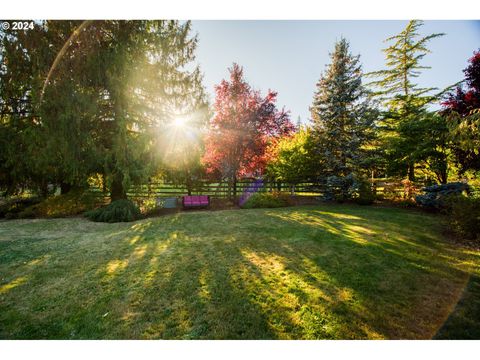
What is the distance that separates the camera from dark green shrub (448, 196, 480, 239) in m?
5.46

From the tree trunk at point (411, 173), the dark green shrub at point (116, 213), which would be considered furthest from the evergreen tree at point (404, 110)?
the dark green shrub at point (116, 213)

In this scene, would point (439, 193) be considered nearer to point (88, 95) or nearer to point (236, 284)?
point (236, 284)

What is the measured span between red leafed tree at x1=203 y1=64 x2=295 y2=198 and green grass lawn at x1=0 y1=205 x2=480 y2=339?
646 centimetres

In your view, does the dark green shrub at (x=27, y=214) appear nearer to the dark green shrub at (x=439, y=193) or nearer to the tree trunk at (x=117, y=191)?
the tree trunk at (x=117, y=191)

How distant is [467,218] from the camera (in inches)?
219

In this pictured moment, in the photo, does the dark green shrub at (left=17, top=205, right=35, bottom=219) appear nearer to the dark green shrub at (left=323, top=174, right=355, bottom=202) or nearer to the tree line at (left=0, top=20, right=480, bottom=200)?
the tree line at (left=0, top=20, right=480, bottom=200)

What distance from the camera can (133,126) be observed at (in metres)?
9.85

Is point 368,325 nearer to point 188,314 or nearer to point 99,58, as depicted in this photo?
point 188,314

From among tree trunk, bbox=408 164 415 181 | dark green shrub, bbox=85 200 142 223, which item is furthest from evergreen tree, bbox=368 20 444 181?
dark green shrub, bbox=85 200 142 223

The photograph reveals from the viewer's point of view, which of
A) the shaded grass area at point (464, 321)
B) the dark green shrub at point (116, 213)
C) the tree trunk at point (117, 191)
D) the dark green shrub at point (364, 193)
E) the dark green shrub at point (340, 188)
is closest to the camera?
the shaded grass area at point (464, 321)

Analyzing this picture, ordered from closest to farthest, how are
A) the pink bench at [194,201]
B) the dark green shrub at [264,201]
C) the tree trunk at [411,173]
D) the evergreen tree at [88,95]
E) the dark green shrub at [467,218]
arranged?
the dark green shrub at [467,218] < the evergreen tree at [88,95] < the pink bench at [194,201] < the dark green shrub at [264,201] < the tree trunk at [411,173]

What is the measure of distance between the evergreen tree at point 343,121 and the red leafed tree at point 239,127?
357 centimetres

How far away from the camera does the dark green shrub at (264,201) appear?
10852 millimetres
